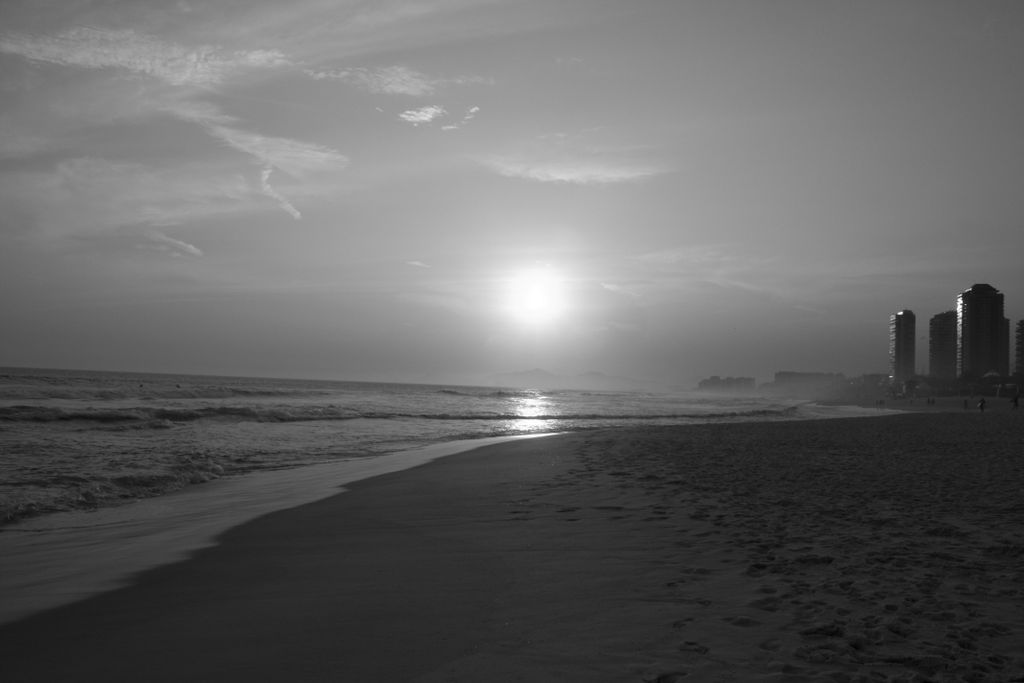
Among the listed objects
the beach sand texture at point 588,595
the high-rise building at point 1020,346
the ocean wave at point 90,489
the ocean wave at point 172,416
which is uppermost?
the high-rise building at point 1020,346

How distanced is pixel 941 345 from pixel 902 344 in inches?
615

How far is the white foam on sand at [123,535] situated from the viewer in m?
6.11

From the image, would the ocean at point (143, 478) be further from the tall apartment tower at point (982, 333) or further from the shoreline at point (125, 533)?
the tall apartment tower at point (982, 333)

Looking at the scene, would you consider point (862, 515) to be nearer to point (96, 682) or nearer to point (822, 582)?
point (822, 582)

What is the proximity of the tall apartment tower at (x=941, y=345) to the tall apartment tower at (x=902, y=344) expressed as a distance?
7.64m

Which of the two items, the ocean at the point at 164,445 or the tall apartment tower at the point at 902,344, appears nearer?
the ocean at the point at 164,445

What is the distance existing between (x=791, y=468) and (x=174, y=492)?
12447mm

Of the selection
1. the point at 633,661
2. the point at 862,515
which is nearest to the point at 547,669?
the point at 633,661

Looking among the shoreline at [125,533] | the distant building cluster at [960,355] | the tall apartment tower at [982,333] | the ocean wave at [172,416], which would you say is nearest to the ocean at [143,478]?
the shoreline at [125,533]

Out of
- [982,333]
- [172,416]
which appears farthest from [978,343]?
[172,416]

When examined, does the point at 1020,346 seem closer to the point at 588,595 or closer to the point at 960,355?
the point at 960,355

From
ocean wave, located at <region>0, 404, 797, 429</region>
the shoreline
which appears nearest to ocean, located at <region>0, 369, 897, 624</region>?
the shoreline

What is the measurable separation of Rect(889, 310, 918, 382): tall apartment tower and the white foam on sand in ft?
625

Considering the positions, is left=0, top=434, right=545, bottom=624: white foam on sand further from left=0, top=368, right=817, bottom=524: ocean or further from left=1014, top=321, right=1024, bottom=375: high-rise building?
left=1014, top=321, right=1024, bottom=375: high-rise building
